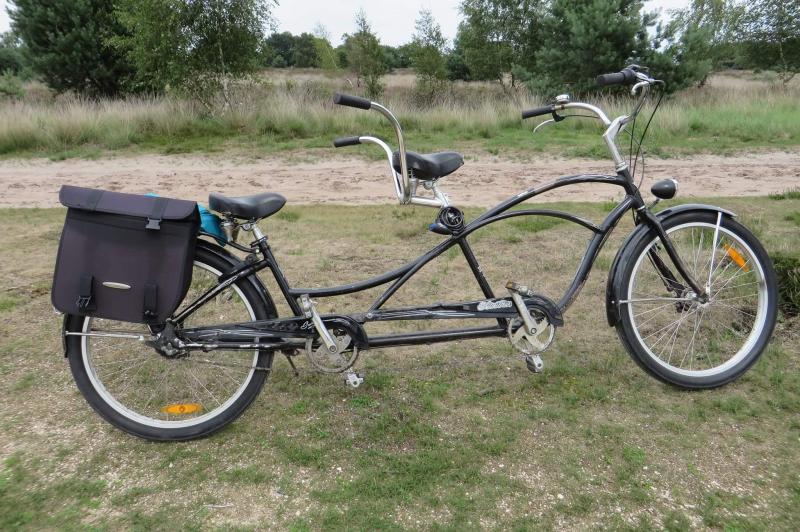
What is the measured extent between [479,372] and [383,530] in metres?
1.28

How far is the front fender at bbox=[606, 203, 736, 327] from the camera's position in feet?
9.55

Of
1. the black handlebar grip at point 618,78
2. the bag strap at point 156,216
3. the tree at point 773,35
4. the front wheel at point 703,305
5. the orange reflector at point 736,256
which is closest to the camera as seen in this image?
the bag strap at point 156,216

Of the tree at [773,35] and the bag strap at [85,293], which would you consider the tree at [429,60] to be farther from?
the bag strap at [85,293]

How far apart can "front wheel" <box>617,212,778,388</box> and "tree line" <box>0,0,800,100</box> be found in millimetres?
12687

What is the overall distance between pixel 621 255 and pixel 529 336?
0.64 meters

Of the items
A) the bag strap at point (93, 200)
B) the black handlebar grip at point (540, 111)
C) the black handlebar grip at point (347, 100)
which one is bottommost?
the bag strap at point (93, 200)

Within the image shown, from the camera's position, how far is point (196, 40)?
13.5 m

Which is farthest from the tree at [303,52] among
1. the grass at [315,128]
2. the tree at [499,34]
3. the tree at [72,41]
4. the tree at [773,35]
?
the grass at [315,128]

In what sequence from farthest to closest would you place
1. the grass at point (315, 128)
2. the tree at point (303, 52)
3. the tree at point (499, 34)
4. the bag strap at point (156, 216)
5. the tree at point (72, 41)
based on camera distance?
the tree at point (303, 52), the tree at point (499, 34), the tree at point (72, 41), the grass at point (315, 128), the bag strap at point (156, 216)

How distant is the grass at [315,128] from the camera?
34.8 ft

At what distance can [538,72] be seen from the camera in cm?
2281

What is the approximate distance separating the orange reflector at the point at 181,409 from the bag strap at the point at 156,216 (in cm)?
99

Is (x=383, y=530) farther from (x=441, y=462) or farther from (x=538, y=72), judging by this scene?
(x=538, y=72)

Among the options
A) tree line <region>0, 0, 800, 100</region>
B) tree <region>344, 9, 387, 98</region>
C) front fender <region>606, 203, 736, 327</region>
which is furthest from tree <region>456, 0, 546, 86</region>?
front fender <region>606, 203, 736, 327</region>
